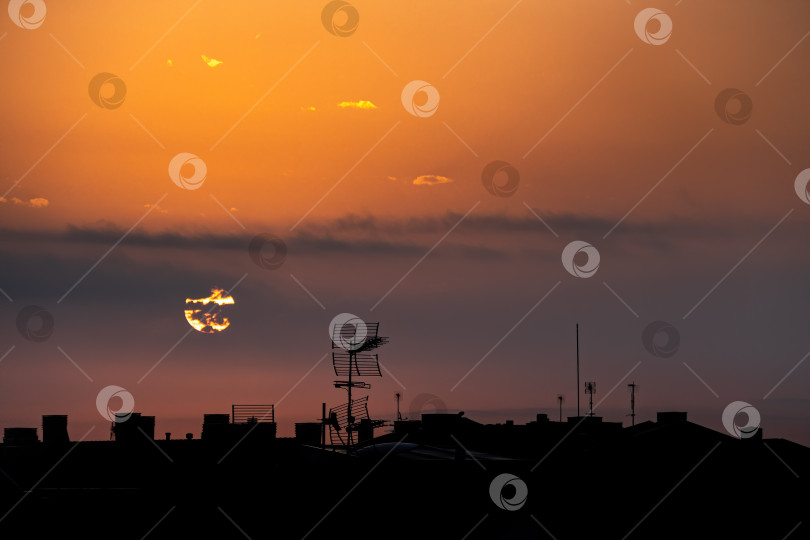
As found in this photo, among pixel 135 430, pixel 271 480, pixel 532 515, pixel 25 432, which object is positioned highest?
pixel 25 432

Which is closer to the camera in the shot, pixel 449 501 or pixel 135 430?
pixel 449 501

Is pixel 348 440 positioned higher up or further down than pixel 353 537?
higher up

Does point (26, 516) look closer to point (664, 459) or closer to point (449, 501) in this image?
point (449, 501)

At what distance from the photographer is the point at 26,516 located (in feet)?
152

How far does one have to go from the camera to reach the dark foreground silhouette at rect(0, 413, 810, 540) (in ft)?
154

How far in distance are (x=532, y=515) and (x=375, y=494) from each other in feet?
21.8

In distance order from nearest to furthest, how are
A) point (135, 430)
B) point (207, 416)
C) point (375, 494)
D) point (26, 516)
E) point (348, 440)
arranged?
point (26, 516)
point (375, 494)
point (135, 430)
point (207, 416)
point (348, 440)

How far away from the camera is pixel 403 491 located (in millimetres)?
49312

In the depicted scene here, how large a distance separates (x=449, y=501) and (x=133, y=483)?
13.7 metres

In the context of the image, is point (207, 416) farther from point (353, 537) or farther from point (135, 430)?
point (353, 537)

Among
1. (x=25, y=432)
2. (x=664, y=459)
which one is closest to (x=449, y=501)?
(x=664, y=459)

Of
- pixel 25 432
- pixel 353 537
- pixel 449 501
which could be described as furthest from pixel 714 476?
pixel 25 432

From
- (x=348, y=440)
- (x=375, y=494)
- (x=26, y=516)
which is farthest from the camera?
(x=348, y=440)

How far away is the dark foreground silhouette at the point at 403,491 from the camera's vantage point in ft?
154
